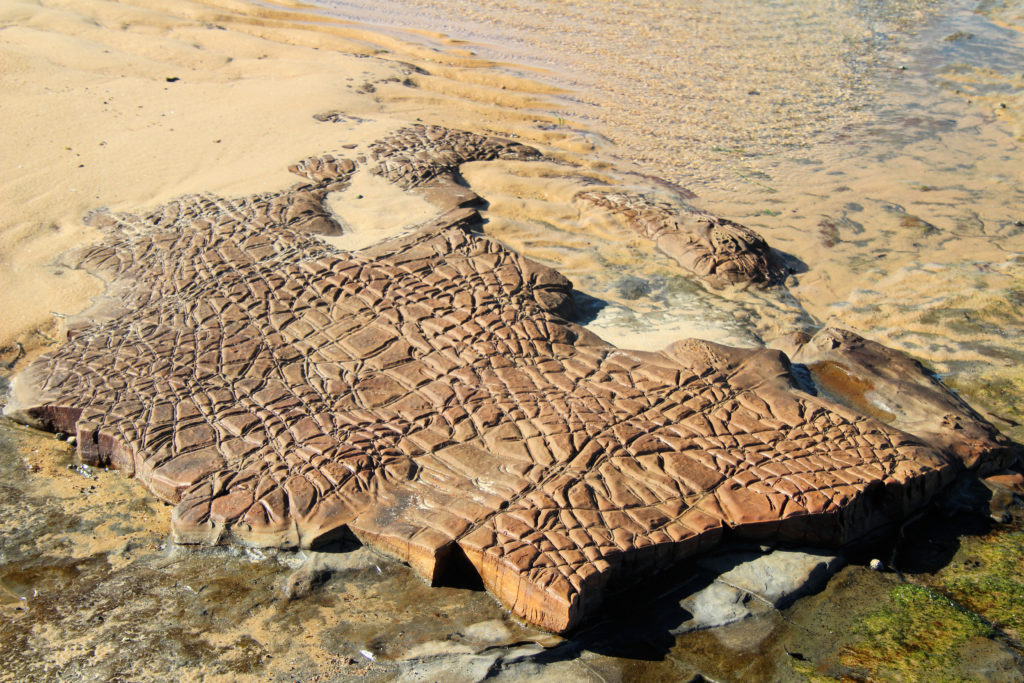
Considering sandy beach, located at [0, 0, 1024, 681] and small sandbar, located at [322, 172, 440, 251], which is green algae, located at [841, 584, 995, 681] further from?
small sandbar, located at [322, 172, 440, 251]

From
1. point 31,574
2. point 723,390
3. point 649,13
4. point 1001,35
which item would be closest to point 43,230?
point 31,574

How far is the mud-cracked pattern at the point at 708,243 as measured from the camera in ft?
15.3

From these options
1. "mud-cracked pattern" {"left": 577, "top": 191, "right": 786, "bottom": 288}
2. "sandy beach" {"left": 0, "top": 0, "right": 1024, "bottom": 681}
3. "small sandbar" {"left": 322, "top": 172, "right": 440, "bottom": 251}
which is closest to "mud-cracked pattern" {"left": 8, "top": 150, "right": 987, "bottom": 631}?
"sandy beach" {"left": 0, "top": 0, "right": 1024, "bottom": 681}

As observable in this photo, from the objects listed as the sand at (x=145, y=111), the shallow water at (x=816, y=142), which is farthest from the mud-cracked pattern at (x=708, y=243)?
the sand at (x=145, y=111)

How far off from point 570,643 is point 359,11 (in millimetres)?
8687

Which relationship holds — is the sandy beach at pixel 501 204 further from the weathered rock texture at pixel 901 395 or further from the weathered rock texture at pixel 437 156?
the weathered rock texture at pixel 901 395

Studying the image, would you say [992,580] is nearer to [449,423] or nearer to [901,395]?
[901,395]

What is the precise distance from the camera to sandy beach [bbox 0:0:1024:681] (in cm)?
248

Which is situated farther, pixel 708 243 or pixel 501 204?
pixel 501 204

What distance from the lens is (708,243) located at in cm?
481

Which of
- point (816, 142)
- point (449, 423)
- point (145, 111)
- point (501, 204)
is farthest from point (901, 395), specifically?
point (145, 111)

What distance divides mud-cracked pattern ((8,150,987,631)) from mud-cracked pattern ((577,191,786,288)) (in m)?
1.01

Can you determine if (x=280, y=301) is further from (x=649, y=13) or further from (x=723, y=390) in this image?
(x=649, y=13)

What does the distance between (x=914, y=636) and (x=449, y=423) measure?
5.58 feet
